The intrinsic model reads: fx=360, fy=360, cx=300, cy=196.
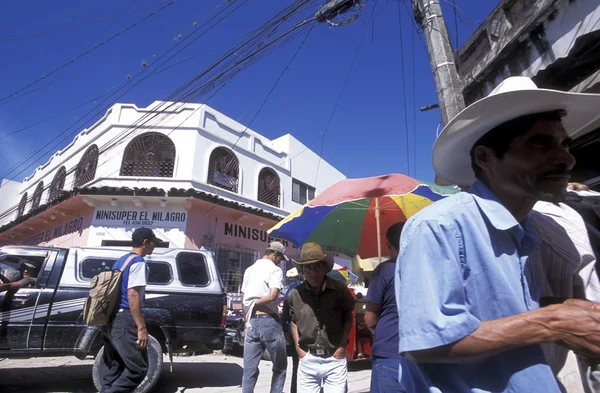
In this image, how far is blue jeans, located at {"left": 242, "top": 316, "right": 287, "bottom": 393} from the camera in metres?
3.91

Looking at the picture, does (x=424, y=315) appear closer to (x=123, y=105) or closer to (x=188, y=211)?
(x=188, y=211)

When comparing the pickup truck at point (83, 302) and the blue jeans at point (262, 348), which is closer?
the blue jeans at point (262, 348)

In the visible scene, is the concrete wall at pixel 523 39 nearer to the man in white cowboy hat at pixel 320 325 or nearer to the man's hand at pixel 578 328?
the man in white cowboy hat at pixel 320 325

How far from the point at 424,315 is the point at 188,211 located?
1161 centimetres

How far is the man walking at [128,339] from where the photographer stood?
9.63 ft

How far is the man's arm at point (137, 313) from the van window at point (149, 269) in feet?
9.61

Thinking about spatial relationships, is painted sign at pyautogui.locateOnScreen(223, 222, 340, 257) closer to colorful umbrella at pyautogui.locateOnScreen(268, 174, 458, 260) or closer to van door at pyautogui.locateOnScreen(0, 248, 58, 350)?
van door at pyautogui.locateOnScreen(0, 248, 58, 350)

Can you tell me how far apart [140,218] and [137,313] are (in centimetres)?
931

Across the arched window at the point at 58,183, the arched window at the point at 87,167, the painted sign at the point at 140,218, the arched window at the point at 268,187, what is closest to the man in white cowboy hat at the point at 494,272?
the painted sign at the point at 140,218

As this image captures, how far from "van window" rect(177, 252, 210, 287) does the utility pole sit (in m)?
4.23

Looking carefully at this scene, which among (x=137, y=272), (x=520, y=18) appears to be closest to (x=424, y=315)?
(x=137, y=272)

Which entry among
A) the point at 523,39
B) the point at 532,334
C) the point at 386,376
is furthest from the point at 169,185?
the point at 532,334

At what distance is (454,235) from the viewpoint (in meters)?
0.99

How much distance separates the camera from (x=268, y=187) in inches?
608
